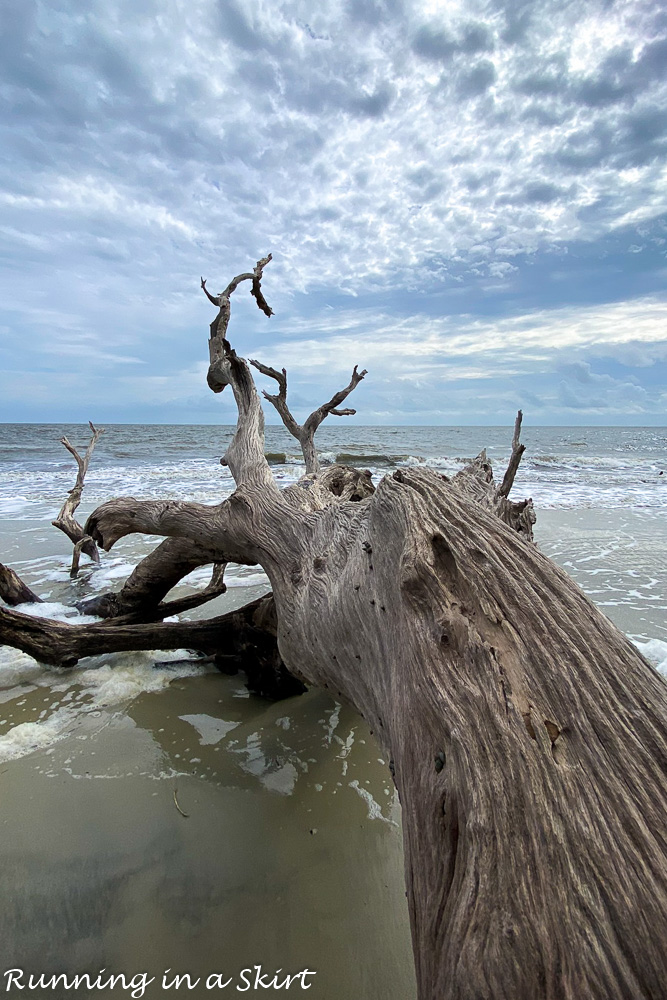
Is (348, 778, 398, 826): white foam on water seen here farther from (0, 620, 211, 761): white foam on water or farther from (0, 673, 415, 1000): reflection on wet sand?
(0, 620, 211, 761): white foam on water

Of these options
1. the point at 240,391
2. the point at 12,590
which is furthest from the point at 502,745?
the point at 12,590

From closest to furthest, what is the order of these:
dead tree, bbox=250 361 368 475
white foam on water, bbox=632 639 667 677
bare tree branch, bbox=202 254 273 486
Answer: white foam on water, bbox=632 639 667 677 → bare tree branch, bbox=202 254 273 486 → dead tree, bbox=250 361 368 475

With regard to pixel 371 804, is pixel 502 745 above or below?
above

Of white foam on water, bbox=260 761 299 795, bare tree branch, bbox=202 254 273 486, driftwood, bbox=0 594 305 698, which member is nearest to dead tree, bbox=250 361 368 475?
bare tree branch, bbox=202 254 273 486

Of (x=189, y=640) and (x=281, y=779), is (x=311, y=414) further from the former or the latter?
(x=281, y=779)

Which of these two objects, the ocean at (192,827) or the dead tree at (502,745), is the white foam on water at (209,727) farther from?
the dead tree at (502,745)

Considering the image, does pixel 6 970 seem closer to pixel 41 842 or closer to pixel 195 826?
pixel 41 842

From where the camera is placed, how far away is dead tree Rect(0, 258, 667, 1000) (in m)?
0.78

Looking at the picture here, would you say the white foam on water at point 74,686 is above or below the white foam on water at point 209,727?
above

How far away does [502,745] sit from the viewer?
104cm

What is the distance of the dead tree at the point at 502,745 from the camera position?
0.78 meters

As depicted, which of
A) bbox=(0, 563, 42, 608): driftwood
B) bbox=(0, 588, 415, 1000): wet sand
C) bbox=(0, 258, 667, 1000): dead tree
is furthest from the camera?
bbox=(0, 563, 42, 608): driftwood

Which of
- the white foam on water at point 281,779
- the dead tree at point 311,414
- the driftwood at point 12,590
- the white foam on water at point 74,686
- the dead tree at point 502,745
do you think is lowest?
the white foam on water at point 281,779

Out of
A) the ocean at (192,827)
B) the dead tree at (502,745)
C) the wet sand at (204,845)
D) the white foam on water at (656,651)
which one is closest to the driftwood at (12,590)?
the ocean at (192,827)
